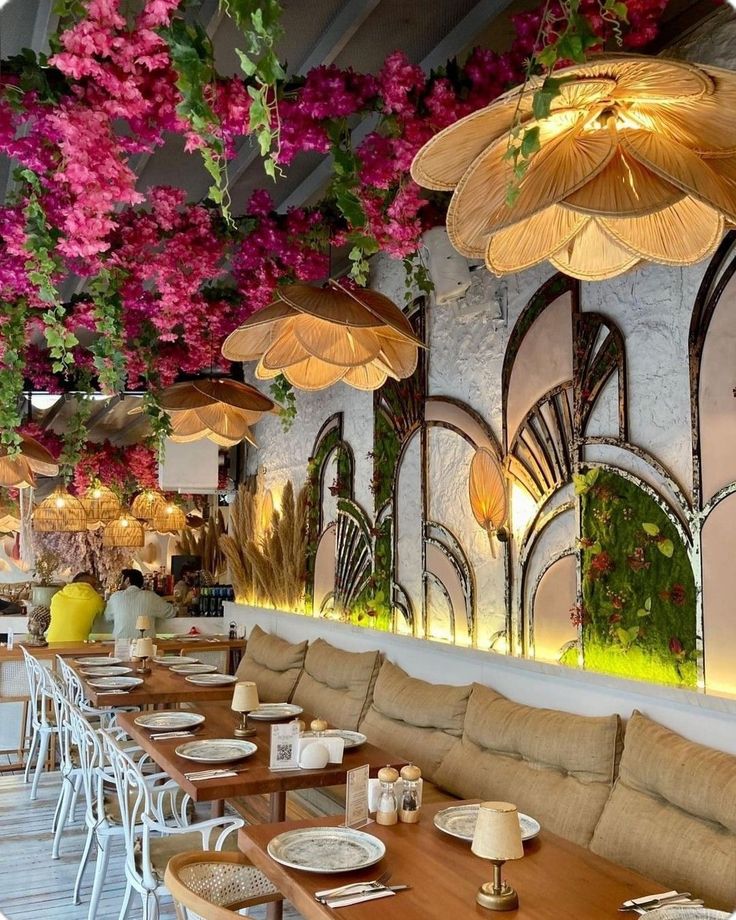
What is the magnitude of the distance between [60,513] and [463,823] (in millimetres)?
9376

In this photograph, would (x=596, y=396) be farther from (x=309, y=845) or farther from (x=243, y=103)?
(x=309, y=845)

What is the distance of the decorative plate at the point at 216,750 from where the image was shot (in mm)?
3531

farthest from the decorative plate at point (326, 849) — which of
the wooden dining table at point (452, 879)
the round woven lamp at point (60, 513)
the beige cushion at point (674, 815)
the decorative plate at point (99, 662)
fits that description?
the round woven lamp at point (60, 513)

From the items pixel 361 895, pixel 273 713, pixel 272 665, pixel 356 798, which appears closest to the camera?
pixel 361 895

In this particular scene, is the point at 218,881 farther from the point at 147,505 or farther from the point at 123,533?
the point at 123,533

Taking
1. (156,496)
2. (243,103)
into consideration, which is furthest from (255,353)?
(156,496)

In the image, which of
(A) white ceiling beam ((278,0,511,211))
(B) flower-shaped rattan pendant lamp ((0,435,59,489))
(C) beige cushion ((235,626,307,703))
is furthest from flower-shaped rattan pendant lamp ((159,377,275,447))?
(B) flower-shaped rattan pendant lamp ((0,435,59,489))

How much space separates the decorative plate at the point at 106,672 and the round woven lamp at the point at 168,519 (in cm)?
626

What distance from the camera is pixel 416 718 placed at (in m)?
4.50

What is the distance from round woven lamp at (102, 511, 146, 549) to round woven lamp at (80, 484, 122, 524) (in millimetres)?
1309

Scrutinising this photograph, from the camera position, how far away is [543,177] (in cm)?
205

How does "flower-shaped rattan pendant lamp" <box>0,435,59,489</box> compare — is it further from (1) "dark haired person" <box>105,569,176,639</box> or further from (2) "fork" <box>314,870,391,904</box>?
(2) "fork" <box>314,870,391,904</box>

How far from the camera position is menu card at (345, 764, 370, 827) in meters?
2.69

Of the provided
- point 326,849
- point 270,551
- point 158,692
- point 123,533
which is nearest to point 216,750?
point 326,849
